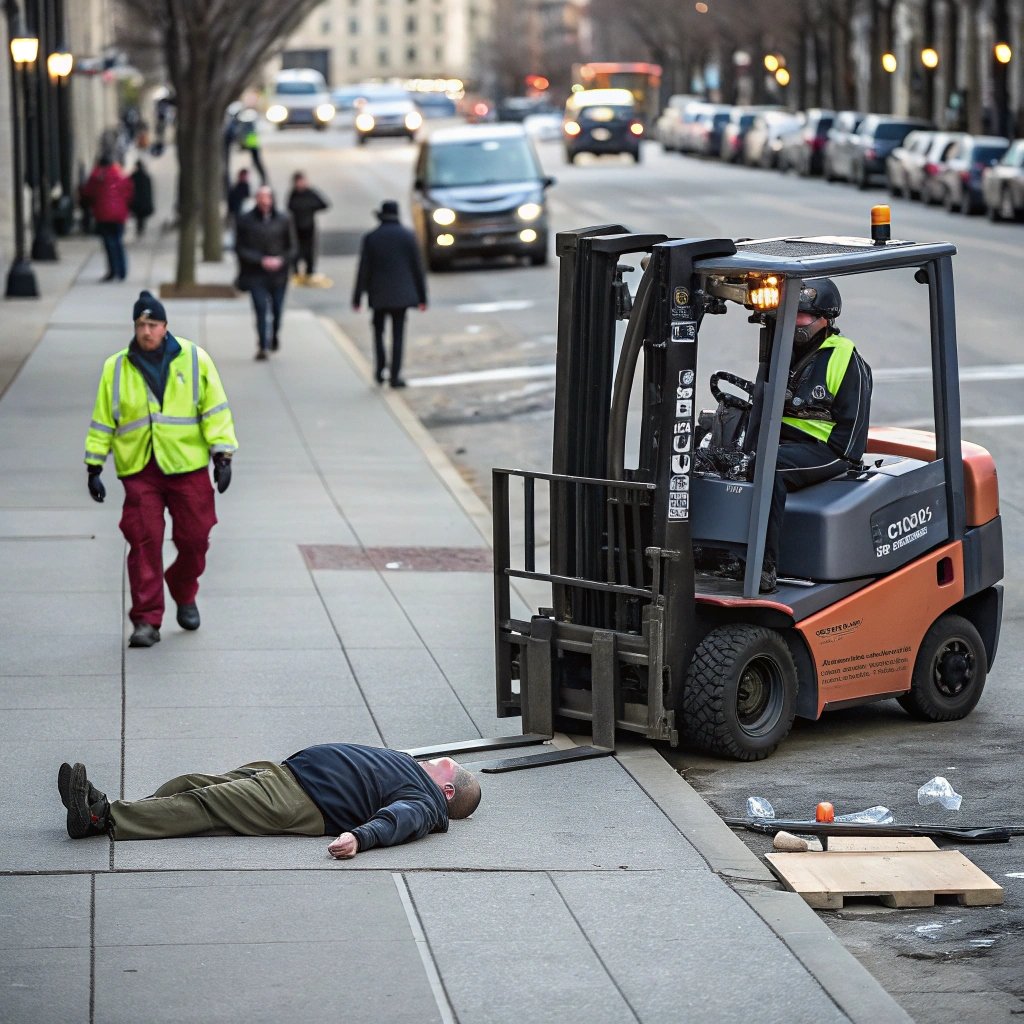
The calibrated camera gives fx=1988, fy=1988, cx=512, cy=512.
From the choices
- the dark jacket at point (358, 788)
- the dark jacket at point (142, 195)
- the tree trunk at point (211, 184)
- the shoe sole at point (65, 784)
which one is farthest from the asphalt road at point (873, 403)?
the dark jacket at point (142, 195)

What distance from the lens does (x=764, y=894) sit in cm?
676

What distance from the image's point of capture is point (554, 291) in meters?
29.2

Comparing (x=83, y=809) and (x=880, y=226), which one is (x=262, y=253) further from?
(x=83, y=809)

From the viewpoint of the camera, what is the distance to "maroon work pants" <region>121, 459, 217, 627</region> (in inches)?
402

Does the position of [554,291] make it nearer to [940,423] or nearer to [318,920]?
[940,423]

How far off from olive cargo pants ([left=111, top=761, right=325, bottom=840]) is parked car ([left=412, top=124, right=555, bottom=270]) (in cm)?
2483

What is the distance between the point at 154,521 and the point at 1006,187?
103 ft

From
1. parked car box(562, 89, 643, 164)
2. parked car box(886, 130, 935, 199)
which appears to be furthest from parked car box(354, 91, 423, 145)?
parked car box(886, 130, 935, 199)

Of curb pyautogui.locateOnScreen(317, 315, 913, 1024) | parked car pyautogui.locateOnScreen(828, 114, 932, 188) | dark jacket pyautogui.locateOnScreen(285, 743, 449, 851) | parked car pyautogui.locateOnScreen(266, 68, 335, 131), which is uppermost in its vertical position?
parked car pyautogui.locateOnScreen(266, 68, 335, 131)

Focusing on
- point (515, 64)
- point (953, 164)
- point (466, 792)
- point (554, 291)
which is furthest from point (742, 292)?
point (515, 64)

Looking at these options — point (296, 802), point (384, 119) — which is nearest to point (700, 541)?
point (296, 802)

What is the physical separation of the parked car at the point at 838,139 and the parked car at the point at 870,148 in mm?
45

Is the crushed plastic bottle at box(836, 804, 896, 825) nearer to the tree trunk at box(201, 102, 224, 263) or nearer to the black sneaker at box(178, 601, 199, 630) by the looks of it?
the black sneaker at box(178, 601, 199, 630)

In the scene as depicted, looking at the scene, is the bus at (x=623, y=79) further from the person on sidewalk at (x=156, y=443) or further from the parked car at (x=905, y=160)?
the person on sidewalk at (x=156, y=443)
